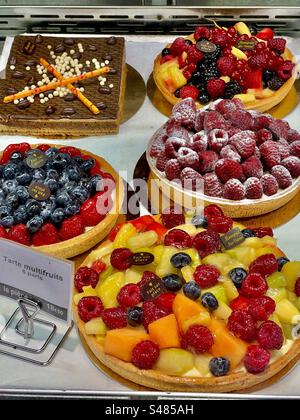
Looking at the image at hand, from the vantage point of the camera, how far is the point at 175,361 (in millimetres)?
1859

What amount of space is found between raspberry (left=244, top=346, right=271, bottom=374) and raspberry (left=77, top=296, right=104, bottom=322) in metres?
0.46

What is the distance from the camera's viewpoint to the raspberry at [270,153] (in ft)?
8.17

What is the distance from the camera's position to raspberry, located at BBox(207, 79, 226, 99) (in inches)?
111

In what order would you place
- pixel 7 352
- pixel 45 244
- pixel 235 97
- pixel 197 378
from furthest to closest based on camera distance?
pixel 235 97
pixel 45 244
pixel 7 352
pixel 197 378

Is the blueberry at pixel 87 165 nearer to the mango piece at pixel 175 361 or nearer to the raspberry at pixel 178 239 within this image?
the raspberry at pixel 178 239

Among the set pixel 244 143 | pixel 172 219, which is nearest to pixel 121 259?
pixel 172 219

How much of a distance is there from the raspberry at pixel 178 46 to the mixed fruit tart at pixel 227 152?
0.41 m

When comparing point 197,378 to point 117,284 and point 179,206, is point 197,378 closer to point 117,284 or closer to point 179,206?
point 117,284

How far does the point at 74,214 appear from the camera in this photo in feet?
7.84

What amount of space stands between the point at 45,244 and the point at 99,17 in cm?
132

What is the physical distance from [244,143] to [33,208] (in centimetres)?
81

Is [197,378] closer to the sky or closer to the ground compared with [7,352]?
closer to the sky

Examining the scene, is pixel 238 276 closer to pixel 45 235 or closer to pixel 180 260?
pixel 180 260
